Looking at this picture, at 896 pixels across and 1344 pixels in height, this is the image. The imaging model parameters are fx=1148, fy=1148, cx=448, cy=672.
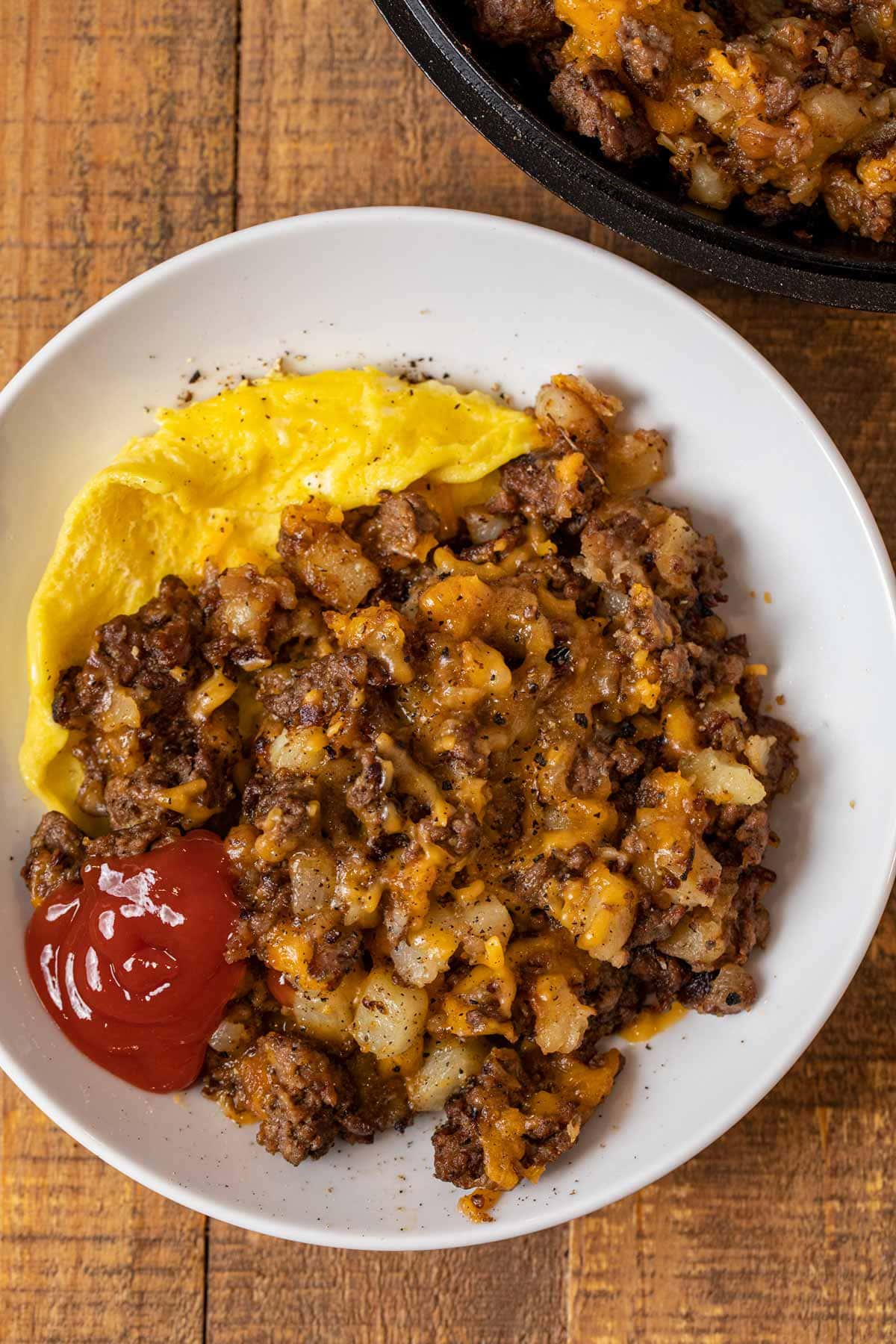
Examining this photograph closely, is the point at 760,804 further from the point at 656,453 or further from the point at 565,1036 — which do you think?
the point at 656,453

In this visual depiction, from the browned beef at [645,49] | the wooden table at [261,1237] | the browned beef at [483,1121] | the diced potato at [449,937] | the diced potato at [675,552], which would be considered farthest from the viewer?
the wooden table at [261,1237]

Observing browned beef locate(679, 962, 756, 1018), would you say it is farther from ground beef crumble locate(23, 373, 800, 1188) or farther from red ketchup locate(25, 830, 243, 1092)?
red ketchup locate(25, 830, 243, 1092)

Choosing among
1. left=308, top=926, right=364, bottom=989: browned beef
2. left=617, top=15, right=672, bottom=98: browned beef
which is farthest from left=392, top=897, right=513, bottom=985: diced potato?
left=617, top=15, right=672, bottom=98: browned beef

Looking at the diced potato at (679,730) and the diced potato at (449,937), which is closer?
the diced potato at (449,937)

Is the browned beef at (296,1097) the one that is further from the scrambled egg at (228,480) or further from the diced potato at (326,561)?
the diced potato at (326,561)

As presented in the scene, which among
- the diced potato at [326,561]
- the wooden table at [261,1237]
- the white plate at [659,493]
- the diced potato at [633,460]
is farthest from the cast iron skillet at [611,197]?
the diced potato at [326,561]

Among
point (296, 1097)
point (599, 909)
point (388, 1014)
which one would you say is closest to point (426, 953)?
point (388, 1014)
